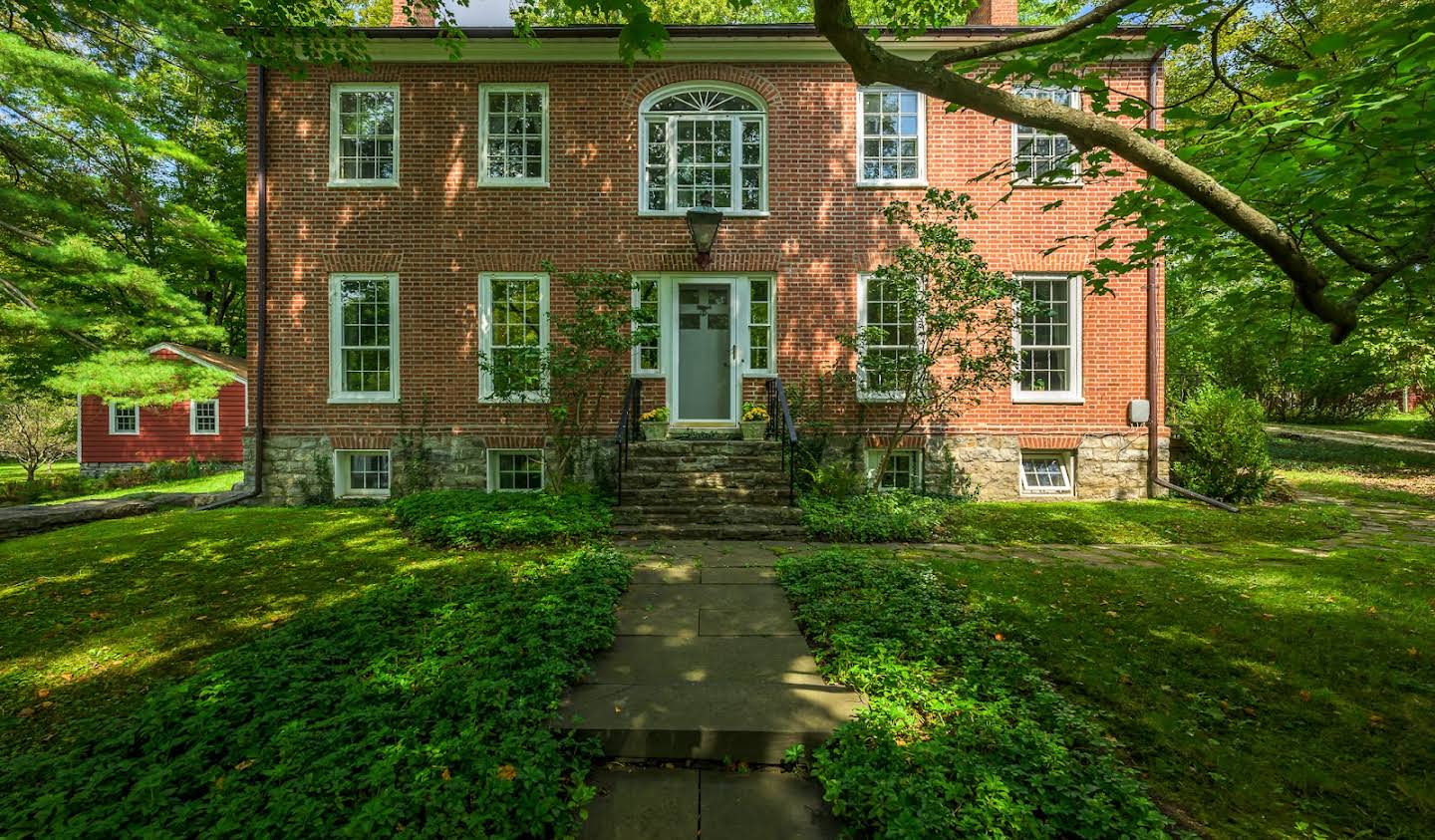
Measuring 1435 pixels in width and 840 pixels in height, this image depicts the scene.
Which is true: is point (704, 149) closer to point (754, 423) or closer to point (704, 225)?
point (704, 225)

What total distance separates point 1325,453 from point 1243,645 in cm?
1514

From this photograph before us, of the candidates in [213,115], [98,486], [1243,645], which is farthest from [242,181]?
[1243,645]

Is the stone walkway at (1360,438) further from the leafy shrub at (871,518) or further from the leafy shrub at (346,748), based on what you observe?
the leafy shrub at (346,748)

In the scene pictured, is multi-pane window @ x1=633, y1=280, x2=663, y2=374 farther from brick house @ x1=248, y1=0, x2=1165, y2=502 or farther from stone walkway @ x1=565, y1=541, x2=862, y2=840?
stone walkway @ x1=565, y1=541, x2=862, y2=840

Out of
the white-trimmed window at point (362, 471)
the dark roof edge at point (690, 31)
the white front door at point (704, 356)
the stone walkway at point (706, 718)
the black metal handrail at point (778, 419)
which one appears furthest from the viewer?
the white front door at point (704, 356)

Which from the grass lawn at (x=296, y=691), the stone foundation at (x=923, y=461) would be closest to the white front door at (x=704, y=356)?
the stone foundation at (x=923, y=461)

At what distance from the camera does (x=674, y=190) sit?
9031 millimetres

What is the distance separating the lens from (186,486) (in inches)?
581

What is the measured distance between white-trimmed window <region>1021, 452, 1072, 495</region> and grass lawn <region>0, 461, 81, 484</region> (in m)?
25.6

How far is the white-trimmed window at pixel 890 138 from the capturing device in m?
8.88

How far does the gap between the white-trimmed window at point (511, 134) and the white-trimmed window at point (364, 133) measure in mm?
1451

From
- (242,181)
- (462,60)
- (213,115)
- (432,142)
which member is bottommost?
(432,142)

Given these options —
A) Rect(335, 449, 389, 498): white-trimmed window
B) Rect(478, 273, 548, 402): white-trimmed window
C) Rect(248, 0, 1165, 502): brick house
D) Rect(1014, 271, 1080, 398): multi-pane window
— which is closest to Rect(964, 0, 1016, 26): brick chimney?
Rect(248, 0, 1165, 502): brick house

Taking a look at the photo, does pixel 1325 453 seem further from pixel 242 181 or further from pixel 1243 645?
pixel 242 181
